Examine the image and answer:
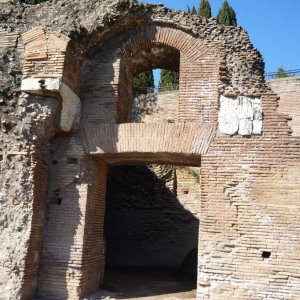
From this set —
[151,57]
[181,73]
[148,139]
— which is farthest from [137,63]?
[148,139]

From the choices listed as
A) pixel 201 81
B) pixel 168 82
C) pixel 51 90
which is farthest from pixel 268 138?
pixel 168 82

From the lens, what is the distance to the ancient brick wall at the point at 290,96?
16086mm

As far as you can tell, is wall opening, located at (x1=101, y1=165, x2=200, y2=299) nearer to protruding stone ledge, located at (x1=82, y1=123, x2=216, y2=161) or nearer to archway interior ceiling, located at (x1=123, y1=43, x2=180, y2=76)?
archway interior ceiling, located at (x1=123, y1=43, x2=180, y2=76)

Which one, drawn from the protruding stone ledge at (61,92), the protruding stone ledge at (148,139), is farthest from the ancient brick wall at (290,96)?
the protruding stone ledge at (61,92)

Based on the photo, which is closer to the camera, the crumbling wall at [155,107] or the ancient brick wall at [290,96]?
the ancient brick wall at [290,96]

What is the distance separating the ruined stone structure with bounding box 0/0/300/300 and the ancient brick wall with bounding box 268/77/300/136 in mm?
10090

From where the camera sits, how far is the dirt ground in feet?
23.1

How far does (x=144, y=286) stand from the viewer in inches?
321

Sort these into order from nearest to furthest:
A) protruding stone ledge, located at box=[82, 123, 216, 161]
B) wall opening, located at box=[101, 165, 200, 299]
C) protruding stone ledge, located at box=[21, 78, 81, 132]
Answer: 1. protruding stone ledge, located at box=[21, 78, 81, 132]
2. protruding stone ledge, located at box=[82, 123, 216, 161]
3. wall opening, located at box=[101, 165, 200, 299]

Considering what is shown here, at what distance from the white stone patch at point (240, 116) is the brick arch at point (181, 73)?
14 centimetres

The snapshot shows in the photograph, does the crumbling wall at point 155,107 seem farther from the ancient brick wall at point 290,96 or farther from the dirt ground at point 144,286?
the dirt ground at point 144,286

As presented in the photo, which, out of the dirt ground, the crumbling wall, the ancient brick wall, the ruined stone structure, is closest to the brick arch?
the ruined stone structure

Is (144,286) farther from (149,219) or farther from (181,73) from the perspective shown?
(181,73)

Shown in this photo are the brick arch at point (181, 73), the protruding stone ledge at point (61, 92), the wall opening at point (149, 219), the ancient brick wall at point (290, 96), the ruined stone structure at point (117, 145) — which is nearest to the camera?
the ruined stone structure at point (117, 145)
